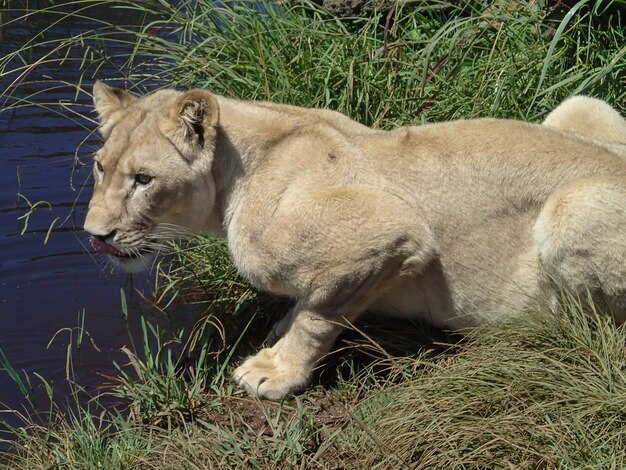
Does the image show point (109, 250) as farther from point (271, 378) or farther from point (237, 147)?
point (271, 378)

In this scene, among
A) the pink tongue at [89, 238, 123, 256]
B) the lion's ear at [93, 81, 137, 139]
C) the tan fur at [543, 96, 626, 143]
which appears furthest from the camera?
the tan fur at [543, 96, 626, 143]

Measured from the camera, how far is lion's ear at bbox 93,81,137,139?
5273mm

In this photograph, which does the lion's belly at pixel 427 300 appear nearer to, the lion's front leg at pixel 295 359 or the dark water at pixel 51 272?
the lion's front leg at pixel 295 359

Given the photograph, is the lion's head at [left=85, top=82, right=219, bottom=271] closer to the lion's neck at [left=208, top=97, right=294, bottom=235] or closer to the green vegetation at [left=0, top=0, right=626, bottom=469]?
the lion's neck at [left=208, top=97, right=294, bottom=235]

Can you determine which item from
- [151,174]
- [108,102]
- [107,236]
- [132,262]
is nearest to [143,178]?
[151,174]

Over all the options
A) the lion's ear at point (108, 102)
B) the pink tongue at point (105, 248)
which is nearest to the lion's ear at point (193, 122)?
the lion's ear at point (108, 102)

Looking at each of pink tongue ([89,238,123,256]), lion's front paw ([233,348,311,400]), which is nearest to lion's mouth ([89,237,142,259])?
pink tongue ([89,238,123,256])

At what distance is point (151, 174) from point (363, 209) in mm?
1027

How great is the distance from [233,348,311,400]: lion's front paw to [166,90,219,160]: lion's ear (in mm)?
1108

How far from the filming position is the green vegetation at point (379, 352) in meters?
4.03

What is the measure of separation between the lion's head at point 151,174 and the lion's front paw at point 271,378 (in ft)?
2.57

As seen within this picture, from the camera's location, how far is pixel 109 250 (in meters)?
5.09

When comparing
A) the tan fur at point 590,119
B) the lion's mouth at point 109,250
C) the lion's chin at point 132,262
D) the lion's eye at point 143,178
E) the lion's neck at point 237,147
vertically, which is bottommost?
the lion's chin at point 132,262

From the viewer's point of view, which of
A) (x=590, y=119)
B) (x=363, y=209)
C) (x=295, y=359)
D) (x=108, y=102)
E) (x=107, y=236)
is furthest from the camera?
(x=590, y=119)
